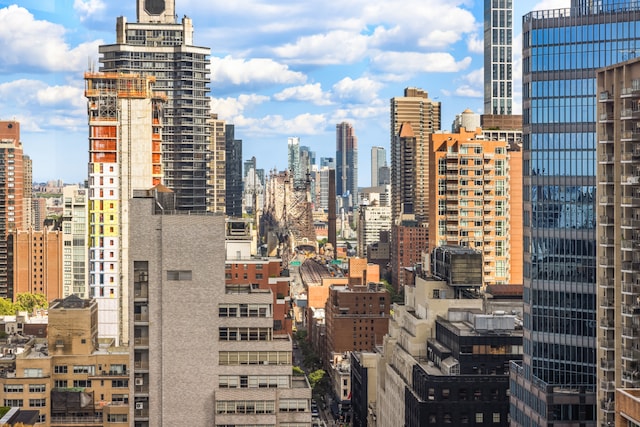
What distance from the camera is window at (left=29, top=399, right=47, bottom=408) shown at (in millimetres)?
74606

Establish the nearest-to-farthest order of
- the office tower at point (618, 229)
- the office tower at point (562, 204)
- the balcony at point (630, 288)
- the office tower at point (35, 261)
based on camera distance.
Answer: the balcony at point (630, 288), the office tower at point (618, 229), the office tower at point (562, 204), the office tower at point (35, 261)

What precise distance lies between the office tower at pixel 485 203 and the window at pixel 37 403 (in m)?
67.5

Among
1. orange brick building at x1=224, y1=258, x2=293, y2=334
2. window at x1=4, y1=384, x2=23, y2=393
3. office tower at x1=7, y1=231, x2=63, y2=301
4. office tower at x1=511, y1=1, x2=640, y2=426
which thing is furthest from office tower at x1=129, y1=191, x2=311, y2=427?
office tower at x1=7, y1=231, x2=63, y2=301

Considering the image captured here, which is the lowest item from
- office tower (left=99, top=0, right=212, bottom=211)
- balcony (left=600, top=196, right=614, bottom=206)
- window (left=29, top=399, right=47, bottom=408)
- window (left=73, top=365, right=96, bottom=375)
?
window (left=29, top=399, right=47, bottom=408)

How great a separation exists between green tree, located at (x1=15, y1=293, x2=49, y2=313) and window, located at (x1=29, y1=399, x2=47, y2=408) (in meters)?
108

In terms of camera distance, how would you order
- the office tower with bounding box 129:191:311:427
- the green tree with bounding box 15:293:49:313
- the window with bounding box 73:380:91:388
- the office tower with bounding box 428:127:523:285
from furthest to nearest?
the green tree with bounding box 15:293:49:313
the office tower with bounding box 428:127:523:285
the window with bounding box 73:380:91:388
the office tower with bounding box 129:191:311:427

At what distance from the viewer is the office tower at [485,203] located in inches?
5325

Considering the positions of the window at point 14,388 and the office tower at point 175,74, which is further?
the office tower at point 175,74

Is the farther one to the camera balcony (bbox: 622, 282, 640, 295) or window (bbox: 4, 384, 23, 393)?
window (bbox: 4, 384, 23, 393)

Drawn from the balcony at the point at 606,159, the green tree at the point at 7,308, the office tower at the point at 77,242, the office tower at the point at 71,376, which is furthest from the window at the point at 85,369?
the green tree at the point at 7,308

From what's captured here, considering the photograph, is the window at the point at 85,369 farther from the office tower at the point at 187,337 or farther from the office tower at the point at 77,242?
the office tower at the point at 77,242

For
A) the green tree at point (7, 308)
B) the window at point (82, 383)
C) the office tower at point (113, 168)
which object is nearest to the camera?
the window at point (82, 383)

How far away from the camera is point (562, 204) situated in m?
68.4

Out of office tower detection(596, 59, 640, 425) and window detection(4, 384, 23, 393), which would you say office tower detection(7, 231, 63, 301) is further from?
office tower detection(596, 59, 640, 425)
